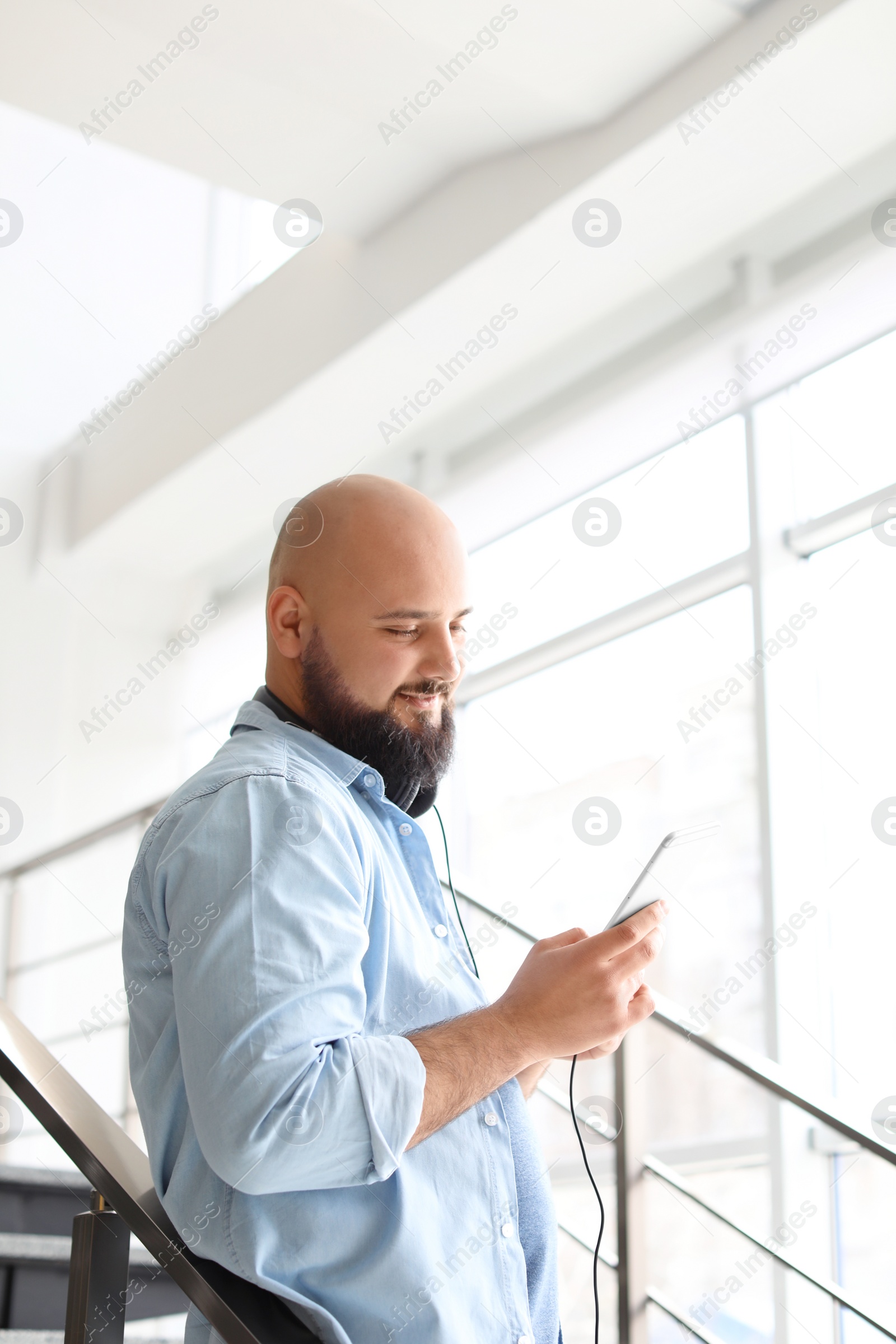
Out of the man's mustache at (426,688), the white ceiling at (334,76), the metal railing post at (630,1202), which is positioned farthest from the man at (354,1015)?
the white ceiling at (334,76)

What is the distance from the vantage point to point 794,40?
2.67 meters

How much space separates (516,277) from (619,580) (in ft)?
4.39

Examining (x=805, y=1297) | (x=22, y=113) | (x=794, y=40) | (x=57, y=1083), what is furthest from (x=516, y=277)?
(x=805, y=1297)

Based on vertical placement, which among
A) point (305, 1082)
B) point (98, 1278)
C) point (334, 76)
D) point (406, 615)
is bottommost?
point (98, 1278)

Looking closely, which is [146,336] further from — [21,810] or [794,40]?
[794,40]

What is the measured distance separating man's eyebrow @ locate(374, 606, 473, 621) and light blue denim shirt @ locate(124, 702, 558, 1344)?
202mm

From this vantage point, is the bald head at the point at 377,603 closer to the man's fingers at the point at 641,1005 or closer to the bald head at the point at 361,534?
the bald head at the point at 361,534

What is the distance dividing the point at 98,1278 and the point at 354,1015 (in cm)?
38

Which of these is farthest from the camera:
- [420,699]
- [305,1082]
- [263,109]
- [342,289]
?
[342,289]

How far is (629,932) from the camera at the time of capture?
42.8 inches

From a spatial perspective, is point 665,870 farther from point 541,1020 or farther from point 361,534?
point 361,534

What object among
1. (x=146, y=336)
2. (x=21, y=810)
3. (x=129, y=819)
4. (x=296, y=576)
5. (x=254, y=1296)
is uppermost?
(x=146, y=336)

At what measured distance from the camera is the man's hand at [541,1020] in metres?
0.99

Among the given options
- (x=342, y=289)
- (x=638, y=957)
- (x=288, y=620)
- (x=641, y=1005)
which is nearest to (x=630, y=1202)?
(x=641, y=1005)
